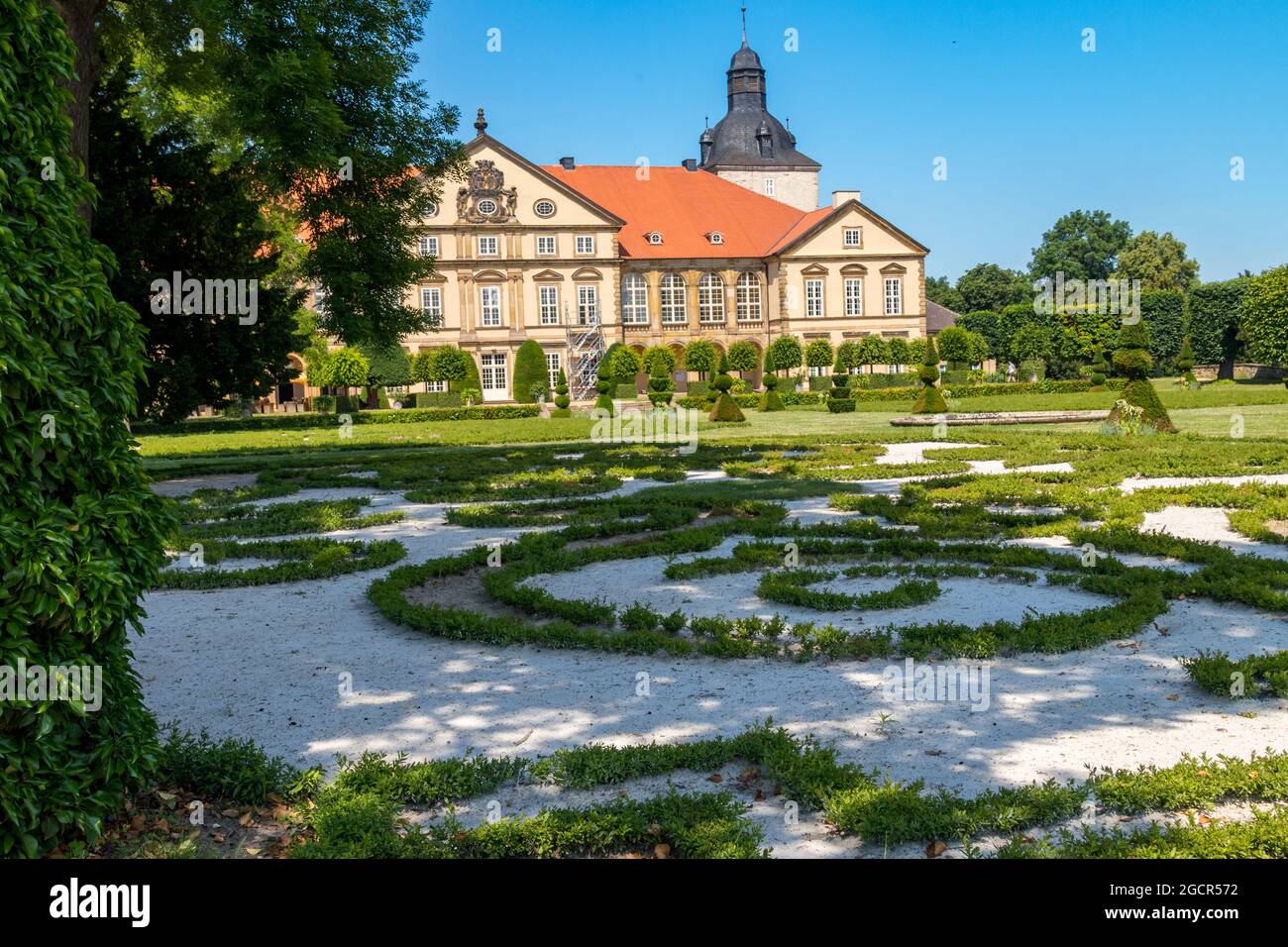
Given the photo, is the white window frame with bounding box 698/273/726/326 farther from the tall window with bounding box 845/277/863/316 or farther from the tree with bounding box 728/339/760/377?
the tall window with bounding box 845/277/863/316

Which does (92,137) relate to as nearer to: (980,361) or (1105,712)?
(1105,712)

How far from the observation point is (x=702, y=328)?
60656 millimetres

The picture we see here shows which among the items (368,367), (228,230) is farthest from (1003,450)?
(368,367)

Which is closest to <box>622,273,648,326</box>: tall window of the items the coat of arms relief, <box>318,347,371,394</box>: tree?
the coat of arms relief

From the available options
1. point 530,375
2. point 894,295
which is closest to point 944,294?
point 894,295

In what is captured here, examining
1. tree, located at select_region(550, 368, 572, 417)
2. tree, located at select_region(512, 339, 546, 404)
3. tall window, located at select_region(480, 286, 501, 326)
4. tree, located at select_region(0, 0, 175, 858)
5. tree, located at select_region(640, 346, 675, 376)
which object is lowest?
tree, located at select_region(0, 0, 175, 858)

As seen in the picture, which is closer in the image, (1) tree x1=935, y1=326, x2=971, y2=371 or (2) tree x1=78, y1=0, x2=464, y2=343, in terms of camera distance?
(2) tree x1=78, y1=0, x2=464, y2=343

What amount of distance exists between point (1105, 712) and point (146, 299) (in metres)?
14.7

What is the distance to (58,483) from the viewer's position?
3.34m

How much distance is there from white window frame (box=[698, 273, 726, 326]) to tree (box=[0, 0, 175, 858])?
57834 millimetres

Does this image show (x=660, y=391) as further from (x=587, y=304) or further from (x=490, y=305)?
(x=490, y=305)

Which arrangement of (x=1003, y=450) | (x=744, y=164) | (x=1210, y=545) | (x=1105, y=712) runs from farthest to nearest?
(x=744, y=164) → (x=1003, y=450) → (x=1210, y=545) → (x=1105, y=712)

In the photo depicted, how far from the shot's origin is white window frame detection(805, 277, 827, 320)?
59.6 metres

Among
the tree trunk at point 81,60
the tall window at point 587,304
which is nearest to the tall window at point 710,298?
the tall window at point 587,304
